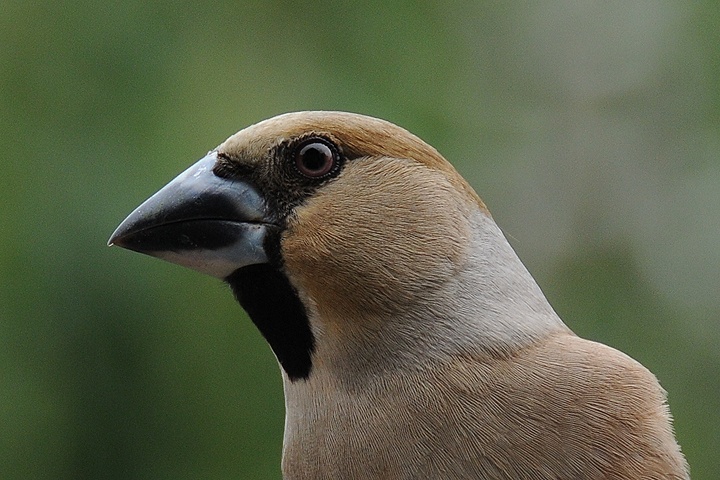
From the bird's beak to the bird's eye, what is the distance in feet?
0.37

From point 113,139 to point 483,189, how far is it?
1.74m

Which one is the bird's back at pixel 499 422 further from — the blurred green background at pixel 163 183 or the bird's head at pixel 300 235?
the blurred green background at pixel 163 183

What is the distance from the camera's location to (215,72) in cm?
359

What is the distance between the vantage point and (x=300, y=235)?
1950 millimetres

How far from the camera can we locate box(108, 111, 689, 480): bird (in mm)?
1856

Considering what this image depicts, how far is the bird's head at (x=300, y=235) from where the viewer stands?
1955 millimetres

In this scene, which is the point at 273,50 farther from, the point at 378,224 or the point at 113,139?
the point at 378,224

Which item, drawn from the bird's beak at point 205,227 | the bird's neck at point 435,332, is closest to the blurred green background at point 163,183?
the bird's beak at point 205,227

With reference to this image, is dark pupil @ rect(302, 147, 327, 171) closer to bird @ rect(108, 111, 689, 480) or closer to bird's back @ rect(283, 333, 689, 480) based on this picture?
bird @ rect(108, 111, 689, 480)

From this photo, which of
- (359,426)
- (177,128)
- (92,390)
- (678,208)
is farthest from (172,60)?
(678,208)

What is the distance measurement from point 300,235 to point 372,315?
0.22 meters

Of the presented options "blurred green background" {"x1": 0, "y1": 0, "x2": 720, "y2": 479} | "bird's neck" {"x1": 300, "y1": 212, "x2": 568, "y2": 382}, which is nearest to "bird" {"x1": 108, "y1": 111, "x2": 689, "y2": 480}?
"bird's neck" {"x1": 300, "y1": 212, "x2": 568, "y2": 382}

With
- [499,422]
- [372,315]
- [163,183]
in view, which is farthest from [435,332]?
[163,183]

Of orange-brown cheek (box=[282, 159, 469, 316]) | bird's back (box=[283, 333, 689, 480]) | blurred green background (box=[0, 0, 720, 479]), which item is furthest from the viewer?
blurred green background (box=[0, 0, 720, 479])
